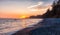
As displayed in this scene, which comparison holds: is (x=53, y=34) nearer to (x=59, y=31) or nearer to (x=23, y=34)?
(x=59, y=31)

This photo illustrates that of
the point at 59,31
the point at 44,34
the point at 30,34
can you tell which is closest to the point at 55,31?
the point at 59,31

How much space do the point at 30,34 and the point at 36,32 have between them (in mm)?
324

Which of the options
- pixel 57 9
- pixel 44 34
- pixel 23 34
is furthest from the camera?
pixel 57 9

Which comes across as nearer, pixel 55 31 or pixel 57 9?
pixel 55 31

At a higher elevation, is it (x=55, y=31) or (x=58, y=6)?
(x=58, y=6)

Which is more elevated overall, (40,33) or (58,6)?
(58,6)

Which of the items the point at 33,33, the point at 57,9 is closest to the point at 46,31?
the point at 33,33

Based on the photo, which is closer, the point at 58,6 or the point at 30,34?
the point at 30,34

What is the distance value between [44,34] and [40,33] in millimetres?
211

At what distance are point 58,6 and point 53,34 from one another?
17532 millimetres

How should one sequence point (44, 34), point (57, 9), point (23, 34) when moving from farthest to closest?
point (57, 9) → point (23, 34) → point (44, 34)

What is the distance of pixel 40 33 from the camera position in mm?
8781

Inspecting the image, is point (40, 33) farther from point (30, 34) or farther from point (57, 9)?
point (57, 9)

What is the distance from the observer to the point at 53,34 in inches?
350
